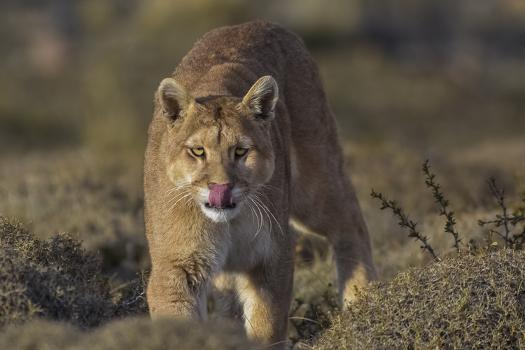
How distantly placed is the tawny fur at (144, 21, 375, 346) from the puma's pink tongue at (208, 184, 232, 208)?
63 millimetres

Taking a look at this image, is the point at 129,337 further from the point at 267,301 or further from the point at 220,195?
the point at 267,301

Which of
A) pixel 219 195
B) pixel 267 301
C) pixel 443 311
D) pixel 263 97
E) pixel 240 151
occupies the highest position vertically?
pixel 263 97

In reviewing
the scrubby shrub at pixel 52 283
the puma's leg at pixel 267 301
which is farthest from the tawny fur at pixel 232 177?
the scrubby shrub at pixel 52 283

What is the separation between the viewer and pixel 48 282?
5.41 meters

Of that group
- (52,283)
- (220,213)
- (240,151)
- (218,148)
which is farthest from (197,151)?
(52,283)

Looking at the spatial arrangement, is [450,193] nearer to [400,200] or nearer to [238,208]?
[400,200]

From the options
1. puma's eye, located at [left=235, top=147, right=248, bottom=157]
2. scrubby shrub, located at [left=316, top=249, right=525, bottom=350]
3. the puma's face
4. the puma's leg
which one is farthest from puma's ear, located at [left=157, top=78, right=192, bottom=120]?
scrubby shrub, located at [left=316, top=249, right=525, bottom=350]

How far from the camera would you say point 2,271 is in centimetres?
527

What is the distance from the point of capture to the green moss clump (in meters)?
5.13

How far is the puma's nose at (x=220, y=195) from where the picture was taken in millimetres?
5969

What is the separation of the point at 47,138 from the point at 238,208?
21.5m

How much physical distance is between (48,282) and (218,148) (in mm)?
1289

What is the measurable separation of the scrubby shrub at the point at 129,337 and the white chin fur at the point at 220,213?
1306 millimetres

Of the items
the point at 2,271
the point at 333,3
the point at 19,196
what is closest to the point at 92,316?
the point at 2,271
